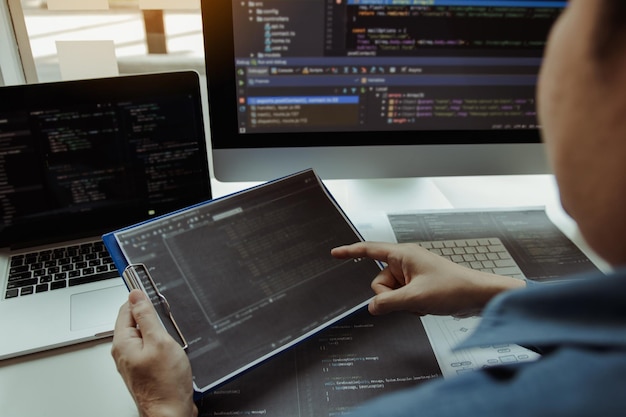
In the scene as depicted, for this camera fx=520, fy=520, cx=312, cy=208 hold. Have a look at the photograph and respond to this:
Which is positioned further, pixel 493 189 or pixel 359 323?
pixel 493 189

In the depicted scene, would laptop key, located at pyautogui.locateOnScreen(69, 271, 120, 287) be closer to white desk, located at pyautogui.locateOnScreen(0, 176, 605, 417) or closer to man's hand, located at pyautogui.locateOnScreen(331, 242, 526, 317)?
white desk, located at pyautogui.locateOnScreen(0, 176, 605, 417)

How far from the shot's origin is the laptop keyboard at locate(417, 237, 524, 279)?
76 cm

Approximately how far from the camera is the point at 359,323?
0.66 meters

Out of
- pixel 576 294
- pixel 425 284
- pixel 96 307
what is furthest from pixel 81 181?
pixel 576 294

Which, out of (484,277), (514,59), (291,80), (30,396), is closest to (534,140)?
(514,59)

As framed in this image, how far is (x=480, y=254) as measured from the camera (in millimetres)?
786

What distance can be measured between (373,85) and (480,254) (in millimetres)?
300

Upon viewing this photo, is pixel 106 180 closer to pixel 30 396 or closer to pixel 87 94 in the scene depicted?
pixel 87 94

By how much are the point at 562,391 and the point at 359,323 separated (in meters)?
0.39

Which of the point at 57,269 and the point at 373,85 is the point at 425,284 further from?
the point at 57,269

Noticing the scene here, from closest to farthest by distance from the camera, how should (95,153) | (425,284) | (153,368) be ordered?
(153,368), (425,284), (95,153)

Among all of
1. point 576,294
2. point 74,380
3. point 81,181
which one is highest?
point 576,294

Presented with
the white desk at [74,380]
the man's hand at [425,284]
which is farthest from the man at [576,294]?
the white desk at [74,380]

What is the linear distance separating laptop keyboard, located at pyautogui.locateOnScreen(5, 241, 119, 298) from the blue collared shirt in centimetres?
52
